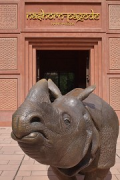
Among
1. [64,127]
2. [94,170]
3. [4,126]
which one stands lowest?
[4,126]

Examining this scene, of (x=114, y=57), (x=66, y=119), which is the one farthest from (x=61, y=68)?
(x=66, y=119)

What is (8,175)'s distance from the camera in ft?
9.61

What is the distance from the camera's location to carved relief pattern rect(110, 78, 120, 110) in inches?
303

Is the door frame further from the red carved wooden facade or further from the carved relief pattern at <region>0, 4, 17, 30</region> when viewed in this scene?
the carved relief pattern at <region>0, 4, 17, 30</region>

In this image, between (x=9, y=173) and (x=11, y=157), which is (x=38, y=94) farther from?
(x=11, y=157)

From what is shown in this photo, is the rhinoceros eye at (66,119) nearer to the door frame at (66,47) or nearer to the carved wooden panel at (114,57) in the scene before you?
the door frame at (66,47)

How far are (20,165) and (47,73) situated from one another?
11223 millimetres

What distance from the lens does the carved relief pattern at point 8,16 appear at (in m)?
7.71

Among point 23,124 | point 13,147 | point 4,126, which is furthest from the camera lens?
point 4,126

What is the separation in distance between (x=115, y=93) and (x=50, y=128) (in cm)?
679

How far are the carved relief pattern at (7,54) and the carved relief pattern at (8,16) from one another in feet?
1.57

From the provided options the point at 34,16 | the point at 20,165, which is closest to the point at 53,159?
the point at 20,165

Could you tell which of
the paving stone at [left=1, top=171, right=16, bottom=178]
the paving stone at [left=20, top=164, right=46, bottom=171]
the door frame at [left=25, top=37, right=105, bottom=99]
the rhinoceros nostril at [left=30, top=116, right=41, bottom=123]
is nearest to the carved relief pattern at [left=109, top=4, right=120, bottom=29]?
the door frame at [left=25, top=37, right=105, bottom=99]

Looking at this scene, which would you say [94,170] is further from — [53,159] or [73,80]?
[73,80]
